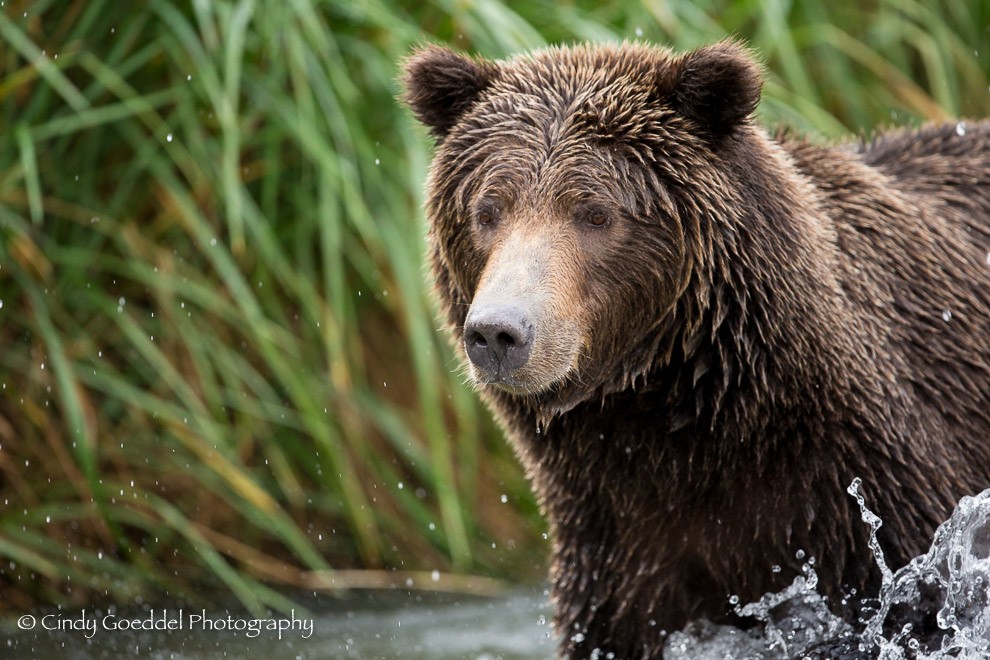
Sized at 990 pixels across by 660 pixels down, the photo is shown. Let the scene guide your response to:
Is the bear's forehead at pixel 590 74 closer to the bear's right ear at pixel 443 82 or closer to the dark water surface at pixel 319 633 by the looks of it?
the bear's right ear at pixel 443 82

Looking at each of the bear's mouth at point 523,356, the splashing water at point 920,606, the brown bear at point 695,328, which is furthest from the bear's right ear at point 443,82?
the splashing water at point 920,606

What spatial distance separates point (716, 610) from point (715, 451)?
47cm

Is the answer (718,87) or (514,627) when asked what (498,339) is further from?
(514,627)

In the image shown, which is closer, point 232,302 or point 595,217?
point 595,217

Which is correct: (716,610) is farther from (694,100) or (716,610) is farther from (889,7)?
(889,7)

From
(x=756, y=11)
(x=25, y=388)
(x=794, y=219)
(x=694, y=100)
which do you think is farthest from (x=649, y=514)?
(x=756, y=11)

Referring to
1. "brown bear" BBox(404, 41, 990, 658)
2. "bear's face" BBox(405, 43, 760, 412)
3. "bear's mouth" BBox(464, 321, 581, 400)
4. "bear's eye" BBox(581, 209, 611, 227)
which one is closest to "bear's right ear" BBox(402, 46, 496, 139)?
"brown bear" BBox(404, 41, 990, 658)

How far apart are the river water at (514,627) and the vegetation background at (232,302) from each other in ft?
0.61

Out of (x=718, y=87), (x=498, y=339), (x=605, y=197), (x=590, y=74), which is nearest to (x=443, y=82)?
(x=590, y=74)

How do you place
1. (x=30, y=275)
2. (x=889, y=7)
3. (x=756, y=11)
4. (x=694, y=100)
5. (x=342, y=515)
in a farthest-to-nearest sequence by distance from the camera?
1. (x=889, y=7)
2. (x=756, y=11)
3. (x=342, y=515)
4. (x=30, y=275)
5. (x=694, y=100)

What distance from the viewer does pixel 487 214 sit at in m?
3.71

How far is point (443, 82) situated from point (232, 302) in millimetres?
2629

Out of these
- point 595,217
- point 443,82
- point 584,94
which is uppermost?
point 443,82

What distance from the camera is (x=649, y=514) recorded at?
3.89 meters
